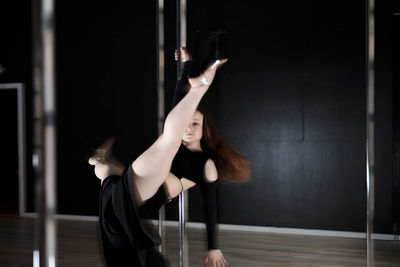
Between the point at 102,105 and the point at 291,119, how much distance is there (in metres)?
2.24

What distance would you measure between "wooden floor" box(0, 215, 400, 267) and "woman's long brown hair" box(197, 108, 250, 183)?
1723mm

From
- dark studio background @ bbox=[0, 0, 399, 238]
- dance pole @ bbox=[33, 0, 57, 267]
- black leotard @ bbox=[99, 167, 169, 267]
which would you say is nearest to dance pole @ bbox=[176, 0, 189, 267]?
black leotard @ bbox=[99, 167, 169, 267]

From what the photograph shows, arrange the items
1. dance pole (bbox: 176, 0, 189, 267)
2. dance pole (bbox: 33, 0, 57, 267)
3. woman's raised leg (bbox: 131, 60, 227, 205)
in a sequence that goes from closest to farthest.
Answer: dance pole (bbox: 33, 0, 57, 267), woman's raised leg (bbox: 131, 60, 227, 205), dance pole (bbox: 176, 0, 189, 267)

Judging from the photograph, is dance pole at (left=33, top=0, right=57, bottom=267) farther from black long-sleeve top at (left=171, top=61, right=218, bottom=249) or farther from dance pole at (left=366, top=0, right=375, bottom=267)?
dance pole at (left=366, top=0, right=375, bottom=267)

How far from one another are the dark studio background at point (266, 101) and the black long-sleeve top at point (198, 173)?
8.95 feet

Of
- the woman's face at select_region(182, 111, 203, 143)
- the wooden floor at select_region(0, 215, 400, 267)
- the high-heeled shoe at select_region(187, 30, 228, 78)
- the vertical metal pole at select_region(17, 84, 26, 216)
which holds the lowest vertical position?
the wooden floor at select_region(0, 215, 400, 267)

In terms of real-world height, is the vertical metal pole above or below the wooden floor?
above

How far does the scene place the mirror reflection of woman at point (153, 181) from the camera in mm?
1351

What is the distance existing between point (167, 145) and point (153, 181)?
16 cm

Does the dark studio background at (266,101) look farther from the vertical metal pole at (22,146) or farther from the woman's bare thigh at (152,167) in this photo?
the woman's bare thigh at (152,167)

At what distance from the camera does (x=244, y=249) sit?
371cm

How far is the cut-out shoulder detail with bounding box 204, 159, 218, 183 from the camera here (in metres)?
1.69

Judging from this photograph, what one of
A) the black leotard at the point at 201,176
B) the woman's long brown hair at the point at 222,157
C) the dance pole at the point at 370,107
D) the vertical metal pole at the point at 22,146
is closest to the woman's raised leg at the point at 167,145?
the black leotard at the point at 201,176

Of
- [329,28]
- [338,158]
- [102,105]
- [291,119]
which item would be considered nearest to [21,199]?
[102,105]
